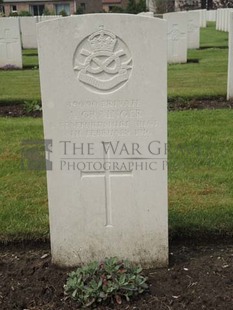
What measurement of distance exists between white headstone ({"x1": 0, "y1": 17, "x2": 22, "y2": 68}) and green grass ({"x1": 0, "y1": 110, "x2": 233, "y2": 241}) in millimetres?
7443

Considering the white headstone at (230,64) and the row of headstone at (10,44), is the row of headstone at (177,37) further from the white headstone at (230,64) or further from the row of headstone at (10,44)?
the white headstone at (230,64)

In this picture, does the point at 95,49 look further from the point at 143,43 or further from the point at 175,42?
the point at 175,42

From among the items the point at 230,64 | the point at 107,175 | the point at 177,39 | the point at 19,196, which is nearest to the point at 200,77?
the point at 230,64

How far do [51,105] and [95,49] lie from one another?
1.44 ft

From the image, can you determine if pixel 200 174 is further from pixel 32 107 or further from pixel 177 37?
pixel 177 37

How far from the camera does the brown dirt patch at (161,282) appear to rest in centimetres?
302

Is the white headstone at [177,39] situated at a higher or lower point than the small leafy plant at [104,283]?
higher

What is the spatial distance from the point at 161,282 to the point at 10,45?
38.8 ft

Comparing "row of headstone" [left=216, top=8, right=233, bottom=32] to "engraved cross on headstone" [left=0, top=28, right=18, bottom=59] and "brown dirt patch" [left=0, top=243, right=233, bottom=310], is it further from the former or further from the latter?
"brown dirt patch" [left=0, top=243, right=233, bottom=310]

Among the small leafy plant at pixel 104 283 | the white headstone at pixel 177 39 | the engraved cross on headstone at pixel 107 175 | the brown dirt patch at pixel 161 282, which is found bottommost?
the brown dirt patch at pixel 161 282

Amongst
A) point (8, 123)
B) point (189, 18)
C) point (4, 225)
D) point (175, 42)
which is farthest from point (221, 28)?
point (4, 225)

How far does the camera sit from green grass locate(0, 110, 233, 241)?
385 centimetres

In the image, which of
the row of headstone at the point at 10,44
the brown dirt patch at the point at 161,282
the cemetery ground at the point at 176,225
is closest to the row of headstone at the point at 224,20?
the row of headstone at the point at 10,44

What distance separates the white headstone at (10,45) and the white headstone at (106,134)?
11.2m
